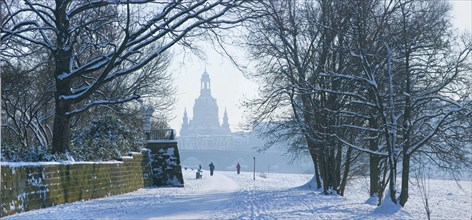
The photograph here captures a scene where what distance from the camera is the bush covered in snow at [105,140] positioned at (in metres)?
24.5

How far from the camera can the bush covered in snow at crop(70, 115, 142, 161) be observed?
2452 centimetres

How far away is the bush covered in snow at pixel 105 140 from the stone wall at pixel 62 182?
621mm

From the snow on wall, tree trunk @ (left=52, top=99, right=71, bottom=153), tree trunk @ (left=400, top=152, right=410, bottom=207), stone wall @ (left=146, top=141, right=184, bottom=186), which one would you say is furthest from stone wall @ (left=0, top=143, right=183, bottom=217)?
tree trunk @ (left=400, top=152, right=410, bottom=207)

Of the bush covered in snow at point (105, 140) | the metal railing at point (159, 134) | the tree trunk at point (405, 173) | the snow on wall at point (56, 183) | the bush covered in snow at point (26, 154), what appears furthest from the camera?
the metal railing at point (159, 134)

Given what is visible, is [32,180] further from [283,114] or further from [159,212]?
[283,114]

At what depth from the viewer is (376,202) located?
2503 cm

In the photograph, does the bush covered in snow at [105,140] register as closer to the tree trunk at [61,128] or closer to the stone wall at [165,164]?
the tree trunk at [61,128]

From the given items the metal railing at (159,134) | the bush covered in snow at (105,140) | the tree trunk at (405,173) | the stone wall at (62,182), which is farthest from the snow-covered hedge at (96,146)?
the tree trunk at (405,173)

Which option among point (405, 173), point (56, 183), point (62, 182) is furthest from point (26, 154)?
point (405, 173)

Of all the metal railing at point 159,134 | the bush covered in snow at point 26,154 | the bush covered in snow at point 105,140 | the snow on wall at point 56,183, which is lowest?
the snow on wall at point 56,183

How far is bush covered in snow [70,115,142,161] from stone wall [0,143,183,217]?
621mm

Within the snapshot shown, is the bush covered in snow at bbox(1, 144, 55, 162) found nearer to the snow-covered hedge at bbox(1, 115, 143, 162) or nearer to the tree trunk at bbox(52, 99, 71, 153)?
the snow-covered hedge at bbox(1, 115, 143, 162)

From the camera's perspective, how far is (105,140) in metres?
27.1

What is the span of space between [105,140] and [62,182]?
891cm
